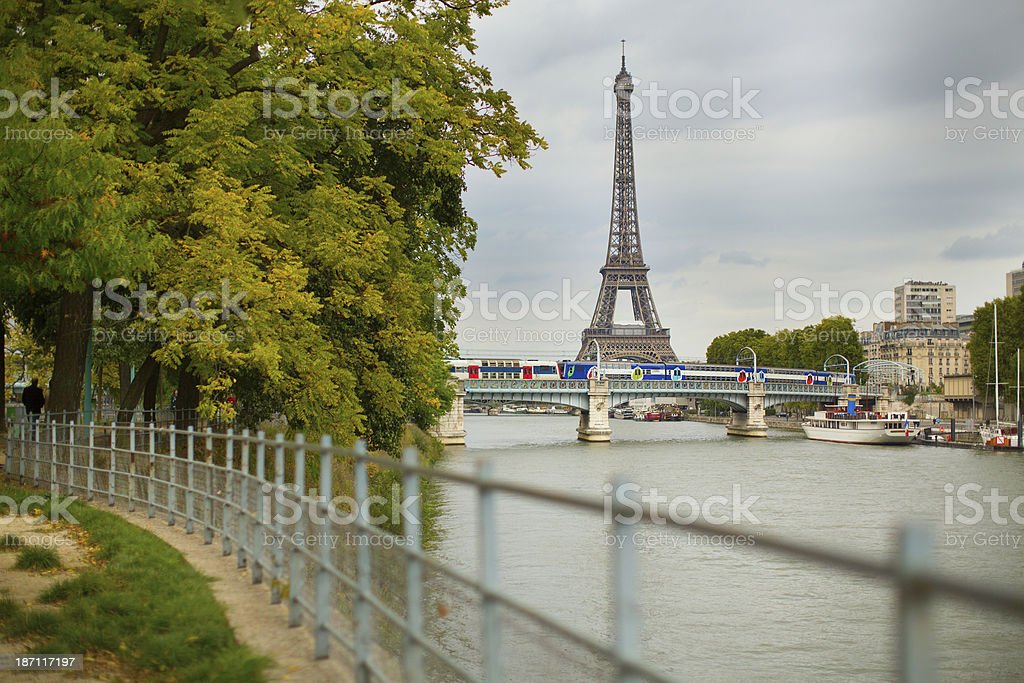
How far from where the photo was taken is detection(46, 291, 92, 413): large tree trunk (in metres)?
22.6

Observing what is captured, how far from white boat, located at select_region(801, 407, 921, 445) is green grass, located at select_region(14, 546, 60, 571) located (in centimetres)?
8355

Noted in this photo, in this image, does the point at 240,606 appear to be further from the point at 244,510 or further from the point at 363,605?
the point at 363,605

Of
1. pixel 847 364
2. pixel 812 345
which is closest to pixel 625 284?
pixel 812 345

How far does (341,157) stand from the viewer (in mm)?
25734

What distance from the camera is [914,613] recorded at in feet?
7.52

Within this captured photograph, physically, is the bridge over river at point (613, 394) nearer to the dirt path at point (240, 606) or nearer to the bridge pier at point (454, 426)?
the bridge pier at point (454, 426)

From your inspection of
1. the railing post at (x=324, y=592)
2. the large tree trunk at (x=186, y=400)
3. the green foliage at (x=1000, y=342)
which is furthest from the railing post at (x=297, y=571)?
the green foliage at (x=1000, y=342)

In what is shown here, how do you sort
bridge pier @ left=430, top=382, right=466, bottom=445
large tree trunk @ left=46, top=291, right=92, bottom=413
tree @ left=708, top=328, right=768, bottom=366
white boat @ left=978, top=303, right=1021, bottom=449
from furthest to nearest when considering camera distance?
tree @ left=708, top=328, right=768, bottom=366
bridge pier @ left=430, top=382, right=466, bottom=445
white boat @ left=978, top=303, right=1021, bottom=449
large tree trunk @ left=46, top=291, right=92, bottom=413

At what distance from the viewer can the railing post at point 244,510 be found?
10.8 m

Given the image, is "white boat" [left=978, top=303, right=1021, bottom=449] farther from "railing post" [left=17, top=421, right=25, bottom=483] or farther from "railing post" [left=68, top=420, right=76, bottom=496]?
"railing post" [left=68, top=420, right=76, bottom=496]

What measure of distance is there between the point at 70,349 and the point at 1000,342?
96.6 m

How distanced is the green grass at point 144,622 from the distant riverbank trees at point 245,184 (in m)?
7.89

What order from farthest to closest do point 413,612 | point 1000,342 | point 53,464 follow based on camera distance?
point 1000,342, point 53,464, point 413,612

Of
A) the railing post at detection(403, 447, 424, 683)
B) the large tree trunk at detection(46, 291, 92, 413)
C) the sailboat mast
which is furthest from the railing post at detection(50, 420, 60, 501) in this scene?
the sailboat mast
